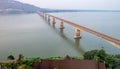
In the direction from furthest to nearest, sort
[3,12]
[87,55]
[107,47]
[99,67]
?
[3,12] → [107,47] → [87,55] → [99,67]

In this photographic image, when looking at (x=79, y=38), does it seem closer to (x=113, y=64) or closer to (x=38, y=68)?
(x=113, y=64)

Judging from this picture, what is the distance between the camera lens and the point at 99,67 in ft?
34.3

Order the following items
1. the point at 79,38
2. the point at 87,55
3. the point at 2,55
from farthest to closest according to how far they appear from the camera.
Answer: the point at 79,38, the point at 2,55, the point at 87,55

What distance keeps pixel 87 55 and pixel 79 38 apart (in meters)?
18.6

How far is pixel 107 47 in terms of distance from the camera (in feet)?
92.7

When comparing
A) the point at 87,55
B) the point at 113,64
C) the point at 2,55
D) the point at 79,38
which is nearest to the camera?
the point at 113,64

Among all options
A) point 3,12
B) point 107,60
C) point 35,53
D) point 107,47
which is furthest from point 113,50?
point 3,12

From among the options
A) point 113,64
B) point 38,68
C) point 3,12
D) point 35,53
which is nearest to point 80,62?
point 38,68

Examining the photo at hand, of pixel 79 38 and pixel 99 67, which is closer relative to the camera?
pixel 99 67

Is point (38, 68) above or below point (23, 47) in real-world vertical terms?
above

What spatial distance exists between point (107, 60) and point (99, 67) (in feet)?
18.0

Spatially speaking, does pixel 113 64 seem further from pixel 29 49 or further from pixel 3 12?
pixel 3 12

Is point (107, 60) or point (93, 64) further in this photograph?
point (107, 60)

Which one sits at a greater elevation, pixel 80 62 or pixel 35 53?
pixel 80 62
